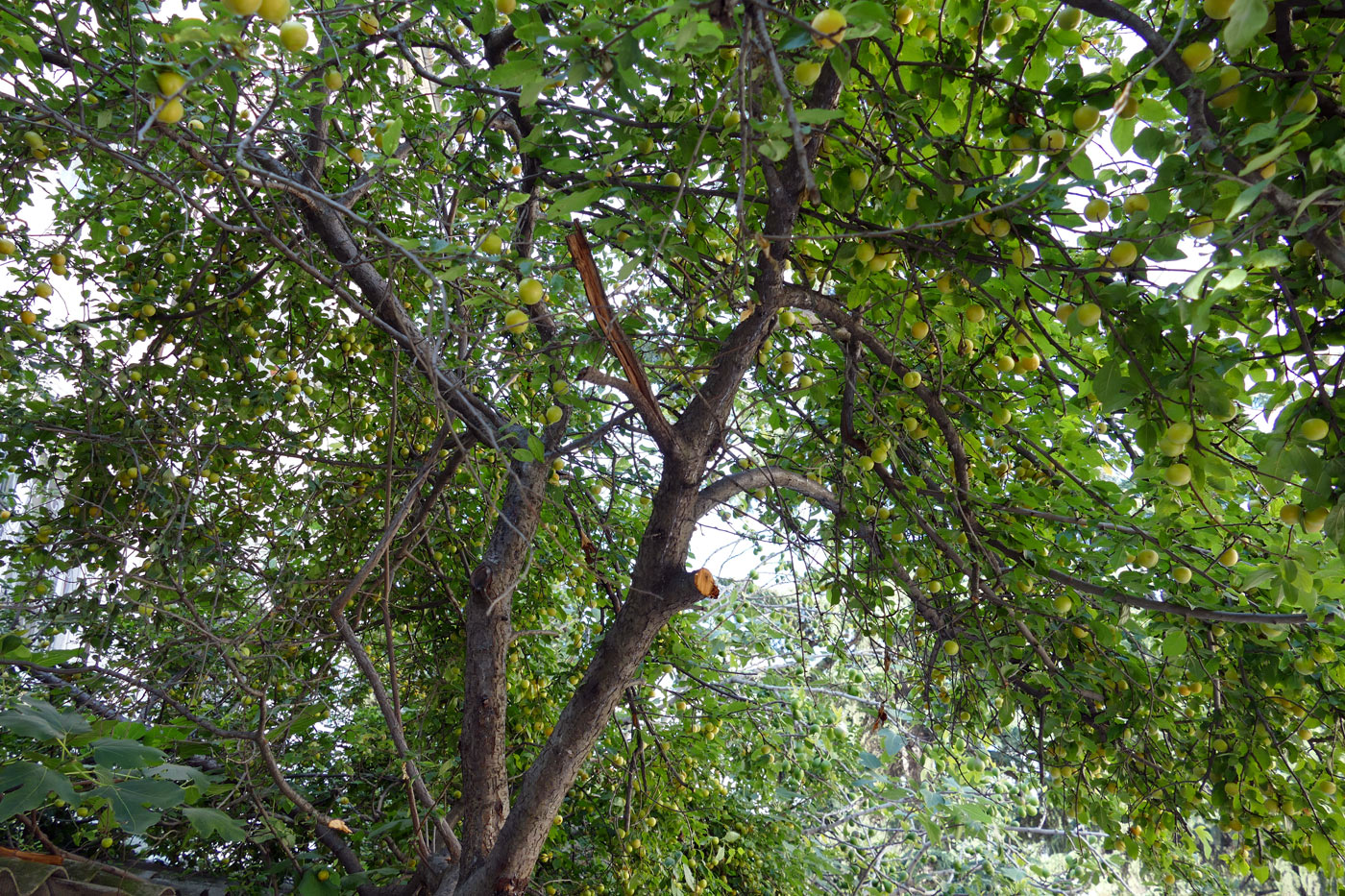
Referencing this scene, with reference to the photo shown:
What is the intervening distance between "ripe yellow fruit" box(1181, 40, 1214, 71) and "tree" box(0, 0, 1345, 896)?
37mm

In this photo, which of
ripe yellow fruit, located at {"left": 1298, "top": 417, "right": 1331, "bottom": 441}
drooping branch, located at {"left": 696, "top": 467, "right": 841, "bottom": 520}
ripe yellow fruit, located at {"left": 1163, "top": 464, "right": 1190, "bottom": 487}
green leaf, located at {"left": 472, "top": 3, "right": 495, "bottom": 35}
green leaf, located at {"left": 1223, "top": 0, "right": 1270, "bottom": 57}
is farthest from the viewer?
drooping branch, located at {"left": 696, "top": 467, "right": 841, "bottom": 520}

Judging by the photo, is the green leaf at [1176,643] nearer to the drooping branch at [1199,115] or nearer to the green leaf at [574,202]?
the drooping branch at [1199,115]

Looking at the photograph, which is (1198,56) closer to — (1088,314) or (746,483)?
(1088,314)

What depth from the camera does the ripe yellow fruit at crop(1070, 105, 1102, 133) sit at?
120 centimetres

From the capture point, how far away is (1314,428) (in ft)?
3.45

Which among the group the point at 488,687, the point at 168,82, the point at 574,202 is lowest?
the point at 488,687

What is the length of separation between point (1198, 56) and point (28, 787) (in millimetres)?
2054

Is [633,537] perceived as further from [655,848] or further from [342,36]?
[342,36]

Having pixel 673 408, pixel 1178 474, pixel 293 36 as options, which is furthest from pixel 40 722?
pixel 1178 474

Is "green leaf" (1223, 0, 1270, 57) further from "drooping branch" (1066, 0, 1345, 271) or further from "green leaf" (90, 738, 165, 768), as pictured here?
"green leaf" (90, 738, 165, 768)

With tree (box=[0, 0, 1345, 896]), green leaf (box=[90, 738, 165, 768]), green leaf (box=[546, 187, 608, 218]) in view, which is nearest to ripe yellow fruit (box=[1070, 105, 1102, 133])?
tree (box=[0, 0, 1345, 896])

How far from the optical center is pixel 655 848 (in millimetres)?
2773

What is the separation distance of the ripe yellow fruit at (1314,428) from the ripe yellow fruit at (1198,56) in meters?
0.50

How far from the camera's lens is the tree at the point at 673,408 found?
115 cm
